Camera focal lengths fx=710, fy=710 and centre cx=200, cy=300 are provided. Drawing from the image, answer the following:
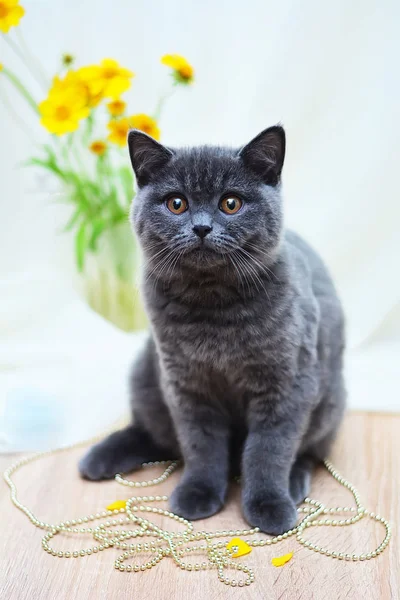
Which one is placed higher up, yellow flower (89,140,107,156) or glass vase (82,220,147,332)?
yellow flower (89,140,107,156)

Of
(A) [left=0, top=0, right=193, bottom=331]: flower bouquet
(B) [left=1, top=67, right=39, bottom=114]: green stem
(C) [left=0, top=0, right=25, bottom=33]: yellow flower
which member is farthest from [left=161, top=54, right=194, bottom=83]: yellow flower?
(B) [left=1, top=67, right=39, bottom=114]: green stem

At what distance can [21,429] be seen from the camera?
5.29 ft

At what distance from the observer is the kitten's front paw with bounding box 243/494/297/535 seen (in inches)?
47.7

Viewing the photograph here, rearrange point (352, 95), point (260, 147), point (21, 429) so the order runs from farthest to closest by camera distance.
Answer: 1. point (352, 95)
2. point (21, 429)
3. point (260, 147)

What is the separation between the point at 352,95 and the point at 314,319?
31.7 inches

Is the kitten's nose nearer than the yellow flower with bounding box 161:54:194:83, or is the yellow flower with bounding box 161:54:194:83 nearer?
the kitten's nose

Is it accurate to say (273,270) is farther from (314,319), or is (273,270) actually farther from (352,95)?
(352,95)

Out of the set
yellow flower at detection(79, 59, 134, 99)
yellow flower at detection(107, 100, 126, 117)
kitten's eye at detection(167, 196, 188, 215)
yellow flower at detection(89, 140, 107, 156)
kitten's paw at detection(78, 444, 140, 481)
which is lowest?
kitten's paw at detection(78, 444, 140, 481)

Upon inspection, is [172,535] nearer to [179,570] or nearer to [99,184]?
[179,570]

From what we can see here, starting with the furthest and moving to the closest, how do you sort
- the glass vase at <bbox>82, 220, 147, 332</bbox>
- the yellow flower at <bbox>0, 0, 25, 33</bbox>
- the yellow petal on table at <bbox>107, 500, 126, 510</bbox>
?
the glass vase at <bbox>82, 220, 147, 332</bbox>, the yellow flower at <bbox>0, 0, 25, 33</bbox>, the yellow petal on table at <bbox>107, 500, 126, 510</bbox>

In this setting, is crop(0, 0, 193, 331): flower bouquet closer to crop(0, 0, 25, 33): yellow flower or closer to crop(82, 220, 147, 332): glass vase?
crop(82, 220, 147, 332): glass vase

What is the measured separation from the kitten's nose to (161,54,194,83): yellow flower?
2.07ft

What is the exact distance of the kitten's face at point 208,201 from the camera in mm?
1184

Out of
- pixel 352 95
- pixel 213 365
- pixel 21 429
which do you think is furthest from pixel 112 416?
pixel 352 95
